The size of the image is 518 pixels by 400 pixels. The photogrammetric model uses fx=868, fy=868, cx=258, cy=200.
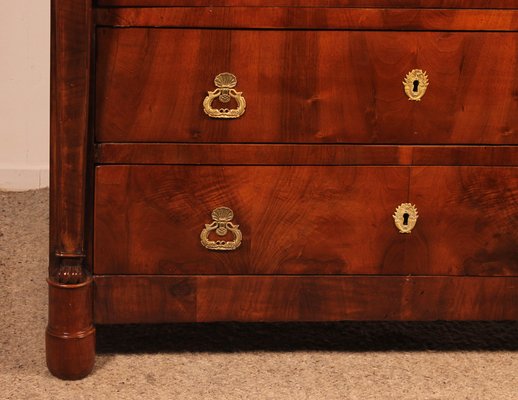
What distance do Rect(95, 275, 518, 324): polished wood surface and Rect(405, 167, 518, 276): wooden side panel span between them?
3cm

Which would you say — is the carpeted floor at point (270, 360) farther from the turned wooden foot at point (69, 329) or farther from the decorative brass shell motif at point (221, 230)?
the decorative brass shell motif at point (221, 230)

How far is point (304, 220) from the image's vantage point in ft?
5.17

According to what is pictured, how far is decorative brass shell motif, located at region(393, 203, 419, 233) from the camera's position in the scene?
1577 millimetres

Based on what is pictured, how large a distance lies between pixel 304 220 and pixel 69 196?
0.42m

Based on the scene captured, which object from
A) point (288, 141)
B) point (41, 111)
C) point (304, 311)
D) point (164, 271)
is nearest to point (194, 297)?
point (164, 271)

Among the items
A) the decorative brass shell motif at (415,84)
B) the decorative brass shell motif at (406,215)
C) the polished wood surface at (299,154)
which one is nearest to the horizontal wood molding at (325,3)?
the decorative brass shell motif at (415,84)

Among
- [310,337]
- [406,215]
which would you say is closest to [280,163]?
[406,215]

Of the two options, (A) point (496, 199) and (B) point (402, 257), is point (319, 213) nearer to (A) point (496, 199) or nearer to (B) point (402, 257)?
(B) point (402, 257)

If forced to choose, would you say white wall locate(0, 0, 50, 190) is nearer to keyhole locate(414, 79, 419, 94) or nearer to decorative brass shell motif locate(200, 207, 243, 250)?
decorative brass shell motif locate(200, 207, 243, 250)

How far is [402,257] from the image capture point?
160 centimetres

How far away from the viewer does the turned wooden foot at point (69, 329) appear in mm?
1531

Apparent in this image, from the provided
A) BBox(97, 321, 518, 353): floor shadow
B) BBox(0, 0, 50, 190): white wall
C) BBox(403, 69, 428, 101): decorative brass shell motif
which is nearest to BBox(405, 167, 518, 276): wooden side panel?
BBox(403, 69, 428, 101): decorative brass shell motif

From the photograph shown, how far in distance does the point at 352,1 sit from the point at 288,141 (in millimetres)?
266

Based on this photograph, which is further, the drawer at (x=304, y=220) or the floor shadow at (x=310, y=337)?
the floor shadow at (x=310, y=337)
